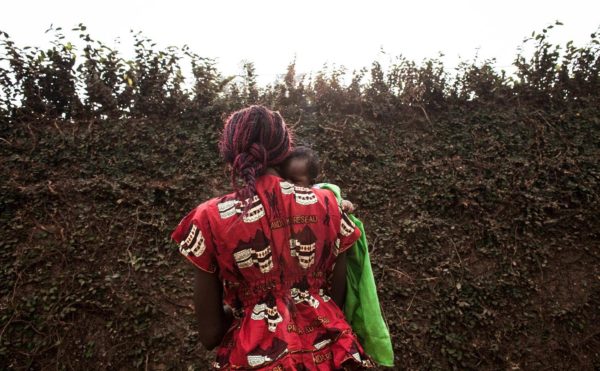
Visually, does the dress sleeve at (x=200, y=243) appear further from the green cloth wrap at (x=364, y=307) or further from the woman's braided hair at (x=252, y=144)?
the green cloth wrap at (x=364, y=307)

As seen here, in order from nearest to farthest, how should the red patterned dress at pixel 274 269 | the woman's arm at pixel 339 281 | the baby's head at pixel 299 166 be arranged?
the red patterned dress at pixel 274 269, the woman's arm at pixel 339 281, the baby's head at pixel 299 166

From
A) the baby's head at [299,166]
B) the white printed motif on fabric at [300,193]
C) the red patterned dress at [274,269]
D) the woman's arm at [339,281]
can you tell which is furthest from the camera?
the baby's head at [299,166]

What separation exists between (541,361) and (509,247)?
3.45 feet

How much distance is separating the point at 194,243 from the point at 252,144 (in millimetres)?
451

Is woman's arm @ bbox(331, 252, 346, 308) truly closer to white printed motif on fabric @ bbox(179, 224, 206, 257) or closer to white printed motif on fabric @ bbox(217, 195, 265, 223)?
white printed motif on fabric @ bbox(217, 195, 265, 223)

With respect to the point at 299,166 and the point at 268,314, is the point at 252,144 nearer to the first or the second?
the point at 299,166

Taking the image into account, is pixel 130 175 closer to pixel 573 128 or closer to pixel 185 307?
pixel 185 307

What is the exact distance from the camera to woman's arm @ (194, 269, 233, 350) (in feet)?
5.20

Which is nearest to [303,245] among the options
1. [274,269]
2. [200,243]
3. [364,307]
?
[274,269]

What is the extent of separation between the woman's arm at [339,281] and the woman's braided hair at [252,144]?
55 cm

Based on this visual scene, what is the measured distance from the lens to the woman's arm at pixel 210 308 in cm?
158

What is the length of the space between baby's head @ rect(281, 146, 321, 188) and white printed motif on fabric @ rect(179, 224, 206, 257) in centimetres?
64

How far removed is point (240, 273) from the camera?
5.22ft

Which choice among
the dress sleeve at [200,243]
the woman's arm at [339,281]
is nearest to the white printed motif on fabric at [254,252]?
the dress sleeve at [200,243]
